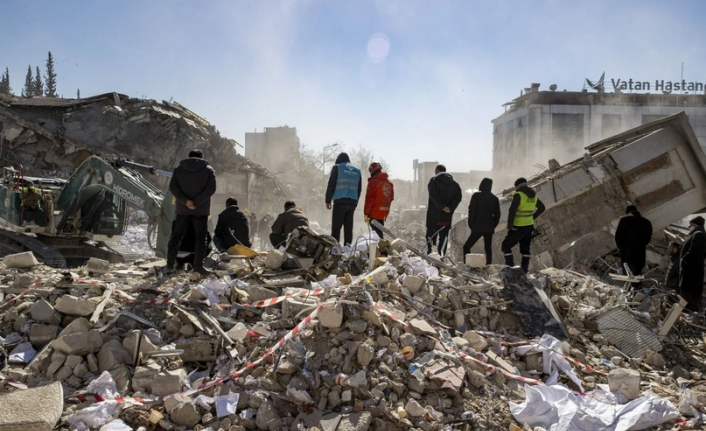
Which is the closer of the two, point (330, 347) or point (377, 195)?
point (330, 347)

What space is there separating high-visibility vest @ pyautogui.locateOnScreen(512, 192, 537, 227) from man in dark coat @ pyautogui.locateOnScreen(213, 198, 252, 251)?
4.06 metres

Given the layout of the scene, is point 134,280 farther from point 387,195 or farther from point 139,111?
point 139,111

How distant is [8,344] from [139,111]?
1931 centimetres

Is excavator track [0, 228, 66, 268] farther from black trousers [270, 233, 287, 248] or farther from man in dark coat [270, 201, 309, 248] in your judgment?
man in dark coat [270, 201, 309, 248]

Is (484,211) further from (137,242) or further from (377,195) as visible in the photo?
(137,242)

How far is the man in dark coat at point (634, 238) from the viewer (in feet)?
25.7

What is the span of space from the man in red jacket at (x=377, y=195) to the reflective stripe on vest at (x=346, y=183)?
0.23 metres

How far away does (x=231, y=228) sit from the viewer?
23.6 ft

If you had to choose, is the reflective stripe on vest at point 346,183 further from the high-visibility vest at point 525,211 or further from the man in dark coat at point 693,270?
the man in dark coat at point 693,270

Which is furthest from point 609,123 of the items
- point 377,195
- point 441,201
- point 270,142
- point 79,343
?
point 79,343

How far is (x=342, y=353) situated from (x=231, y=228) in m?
3.99

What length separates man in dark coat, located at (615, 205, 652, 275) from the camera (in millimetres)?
7844

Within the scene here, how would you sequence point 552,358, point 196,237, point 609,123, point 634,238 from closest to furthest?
1. point 552,358
2. point 196,237
3. point 634,238
4. point 609,123

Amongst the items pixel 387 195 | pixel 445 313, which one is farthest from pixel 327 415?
pixel 387 195
